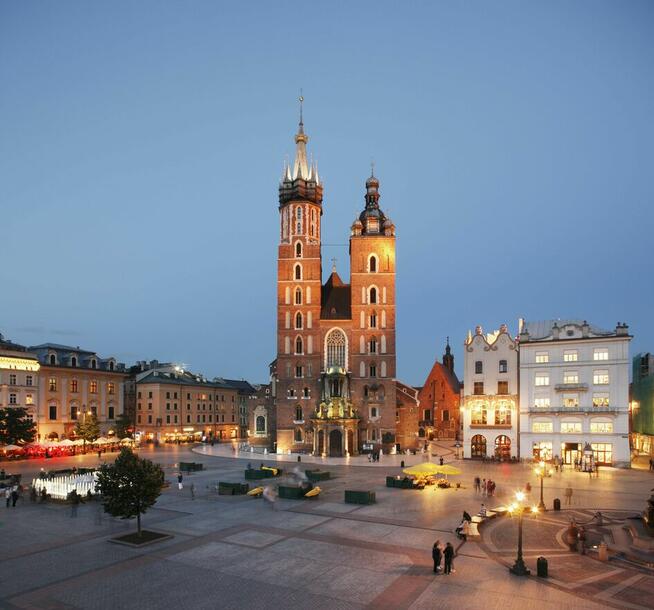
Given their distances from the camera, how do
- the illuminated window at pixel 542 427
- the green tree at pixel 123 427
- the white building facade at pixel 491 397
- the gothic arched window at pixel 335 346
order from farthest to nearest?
the green tree at pixel 123 427
the gothic arched window at pixel 335 346
the white building facade at pixel 491 397
the illuminated window at pixel 542 427

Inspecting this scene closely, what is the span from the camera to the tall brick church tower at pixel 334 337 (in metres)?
76.9

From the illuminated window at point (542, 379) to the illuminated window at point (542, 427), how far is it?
13.8 feet

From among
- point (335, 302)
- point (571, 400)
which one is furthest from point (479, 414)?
point (335, 302)

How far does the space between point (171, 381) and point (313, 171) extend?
46460mm

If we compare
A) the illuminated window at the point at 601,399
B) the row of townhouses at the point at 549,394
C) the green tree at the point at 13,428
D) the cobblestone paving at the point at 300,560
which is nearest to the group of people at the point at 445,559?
the cobblestone paving at the point at 300,560

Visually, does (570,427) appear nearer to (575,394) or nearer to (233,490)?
(575,394)

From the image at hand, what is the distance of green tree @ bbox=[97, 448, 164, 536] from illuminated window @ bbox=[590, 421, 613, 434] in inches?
1878

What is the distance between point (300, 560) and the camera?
23281mm

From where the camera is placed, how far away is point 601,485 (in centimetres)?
4409

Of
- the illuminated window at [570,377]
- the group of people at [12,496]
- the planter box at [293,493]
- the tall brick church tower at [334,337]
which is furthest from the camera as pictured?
the tall brick church tower at [334,337]

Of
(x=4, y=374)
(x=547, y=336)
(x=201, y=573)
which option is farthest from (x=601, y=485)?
(x=4, y=374)

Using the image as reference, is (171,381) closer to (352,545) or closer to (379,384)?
(379,384)

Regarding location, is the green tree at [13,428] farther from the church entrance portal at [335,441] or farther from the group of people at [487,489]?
the group of people at [487,489]

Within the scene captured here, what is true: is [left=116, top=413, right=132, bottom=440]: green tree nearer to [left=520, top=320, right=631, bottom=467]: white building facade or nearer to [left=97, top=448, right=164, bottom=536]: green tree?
[left=520, top=320, right=631, bottom=467]: white building facade
